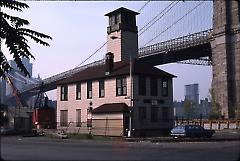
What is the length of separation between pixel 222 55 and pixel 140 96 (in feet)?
77.9

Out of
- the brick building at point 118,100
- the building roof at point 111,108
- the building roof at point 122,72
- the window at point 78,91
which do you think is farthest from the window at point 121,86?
the window at point 78,91

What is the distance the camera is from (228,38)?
61.1 m

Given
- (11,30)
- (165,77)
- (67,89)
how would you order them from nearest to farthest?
(11,30)
(165,77)
(67,89)

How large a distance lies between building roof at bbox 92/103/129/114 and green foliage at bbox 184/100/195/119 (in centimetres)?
4574

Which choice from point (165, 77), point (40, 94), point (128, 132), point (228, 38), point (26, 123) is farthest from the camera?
point (228, 38)

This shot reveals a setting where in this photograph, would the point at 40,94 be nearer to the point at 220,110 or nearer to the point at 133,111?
the point at 133,111

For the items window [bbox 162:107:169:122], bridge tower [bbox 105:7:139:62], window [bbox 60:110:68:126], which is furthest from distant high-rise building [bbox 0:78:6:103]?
bridge tower [bbox 105:7:139:62]

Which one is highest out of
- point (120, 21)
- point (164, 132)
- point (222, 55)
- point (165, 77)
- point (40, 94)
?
point (120, 21)

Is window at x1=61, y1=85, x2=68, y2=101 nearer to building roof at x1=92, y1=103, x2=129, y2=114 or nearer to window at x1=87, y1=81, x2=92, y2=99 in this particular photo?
window at x1=87, y1=81, x2=92, y2=99

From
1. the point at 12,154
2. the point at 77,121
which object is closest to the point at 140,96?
the point at 77,121

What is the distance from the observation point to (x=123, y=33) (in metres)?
62.2

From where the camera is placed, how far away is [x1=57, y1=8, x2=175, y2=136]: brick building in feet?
145

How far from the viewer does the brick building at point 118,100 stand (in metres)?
44.1

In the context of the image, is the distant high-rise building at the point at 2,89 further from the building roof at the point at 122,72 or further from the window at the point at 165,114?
the window at the point at 165,114
